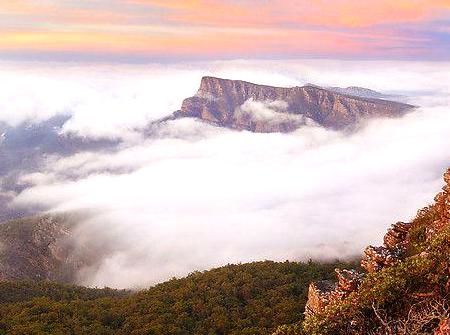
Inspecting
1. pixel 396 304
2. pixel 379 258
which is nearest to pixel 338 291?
pixel 379 258

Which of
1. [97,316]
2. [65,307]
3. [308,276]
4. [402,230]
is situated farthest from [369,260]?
[65,307]

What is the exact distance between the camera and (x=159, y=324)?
285 ft

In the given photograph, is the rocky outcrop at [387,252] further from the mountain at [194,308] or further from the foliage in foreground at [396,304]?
the mountain at [194,308]

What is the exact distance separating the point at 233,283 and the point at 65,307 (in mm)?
35537

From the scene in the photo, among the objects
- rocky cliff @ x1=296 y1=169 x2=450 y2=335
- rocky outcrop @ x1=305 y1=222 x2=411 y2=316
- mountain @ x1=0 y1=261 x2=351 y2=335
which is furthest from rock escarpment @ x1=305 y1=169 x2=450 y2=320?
mountain @ x1=0 y1=261 x2=351 y2=335

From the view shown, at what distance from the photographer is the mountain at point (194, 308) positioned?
85.8m

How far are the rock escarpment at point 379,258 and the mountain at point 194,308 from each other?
35392 mm

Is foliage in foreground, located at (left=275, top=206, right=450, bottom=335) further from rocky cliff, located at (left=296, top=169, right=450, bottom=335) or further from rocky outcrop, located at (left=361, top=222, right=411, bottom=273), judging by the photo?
rocky outcrop, located at (left=361, top=222, right=411, bottom=273)

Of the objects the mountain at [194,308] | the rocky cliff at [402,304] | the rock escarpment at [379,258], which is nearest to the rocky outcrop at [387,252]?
the rock escarpment at [379,258]

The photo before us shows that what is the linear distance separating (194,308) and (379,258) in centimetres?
6145

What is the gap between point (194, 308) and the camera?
9525cm

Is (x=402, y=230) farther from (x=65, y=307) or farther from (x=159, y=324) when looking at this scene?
(x=65, y=307)

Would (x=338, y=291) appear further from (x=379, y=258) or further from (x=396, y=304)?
(x=396, y=304)

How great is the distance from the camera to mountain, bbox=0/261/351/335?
281ft
